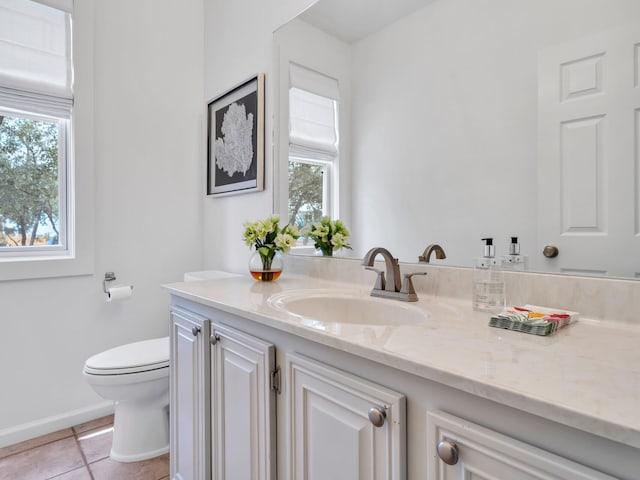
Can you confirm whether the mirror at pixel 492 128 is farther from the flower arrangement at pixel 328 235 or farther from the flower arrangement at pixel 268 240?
the flower arrangement at pixel 268 240

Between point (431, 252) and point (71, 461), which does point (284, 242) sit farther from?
point (71, 461)

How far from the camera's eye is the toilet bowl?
1.61 metres

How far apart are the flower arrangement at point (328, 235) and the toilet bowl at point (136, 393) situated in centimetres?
88

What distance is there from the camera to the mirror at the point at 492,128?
0.88m

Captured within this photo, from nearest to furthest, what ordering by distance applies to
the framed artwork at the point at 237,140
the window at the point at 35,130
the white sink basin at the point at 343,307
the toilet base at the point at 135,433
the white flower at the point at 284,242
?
the white sink basin at the point at 343,307, the white flower at the point at 284,242, the toilet base at the point at 135,433, the window at the point at 35,130, the framed artwork at the point at 237,140

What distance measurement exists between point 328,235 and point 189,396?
816mm

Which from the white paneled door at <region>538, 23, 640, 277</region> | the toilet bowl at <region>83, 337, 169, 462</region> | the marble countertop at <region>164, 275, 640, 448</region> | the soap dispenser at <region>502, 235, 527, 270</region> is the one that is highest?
the white paneled door at <region>538, 23, 640, 277</region>

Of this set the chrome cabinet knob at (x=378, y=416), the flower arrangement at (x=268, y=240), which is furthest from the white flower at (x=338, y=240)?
the chrome cabinet knob at (x=378, y=416)

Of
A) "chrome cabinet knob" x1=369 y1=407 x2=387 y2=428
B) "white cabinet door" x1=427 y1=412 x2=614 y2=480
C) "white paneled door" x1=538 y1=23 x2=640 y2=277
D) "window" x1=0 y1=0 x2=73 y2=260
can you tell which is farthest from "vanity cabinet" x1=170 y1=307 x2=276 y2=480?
"window" x1=0 y1=0 x2=73 y2=260

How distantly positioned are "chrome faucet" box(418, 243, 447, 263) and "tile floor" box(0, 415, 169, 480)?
1.45 meters

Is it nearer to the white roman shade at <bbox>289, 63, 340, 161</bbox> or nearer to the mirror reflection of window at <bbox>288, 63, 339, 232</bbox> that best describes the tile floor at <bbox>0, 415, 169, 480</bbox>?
the mirror reflection of window at <bbox>288, 63, 339, 232</bbox>

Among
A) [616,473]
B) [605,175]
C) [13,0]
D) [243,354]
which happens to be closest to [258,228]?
[243,354]

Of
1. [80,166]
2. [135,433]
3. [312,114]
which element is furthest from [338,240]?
[80,166]

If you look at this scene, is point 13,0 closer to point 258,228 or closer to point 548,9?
point 258,228
